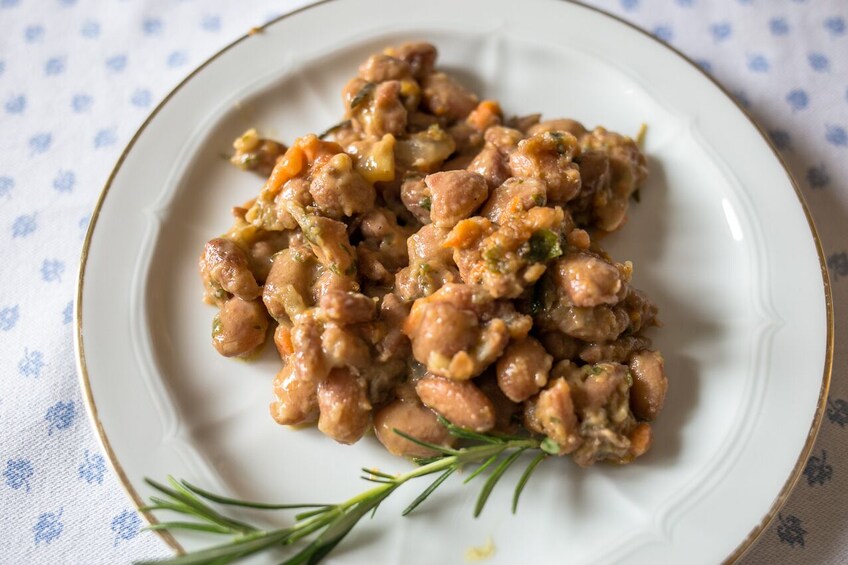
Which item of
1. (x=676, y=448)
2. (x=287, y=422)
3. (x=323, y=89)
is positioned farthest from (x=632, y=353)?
(x=323, y=89)

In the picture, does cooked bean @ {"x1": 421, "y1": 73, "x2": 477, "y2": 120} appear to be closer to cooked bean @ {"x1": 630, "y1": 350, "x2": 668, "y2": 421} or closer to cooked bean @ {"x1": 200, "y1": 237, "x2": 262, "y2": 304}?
cooked bean @ {"x1": 200, "y1": 237, "x2": 262, "y2": 304}

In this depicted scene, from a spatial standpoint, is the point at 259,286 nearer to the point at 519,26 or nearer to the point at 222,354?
the point at 222,354

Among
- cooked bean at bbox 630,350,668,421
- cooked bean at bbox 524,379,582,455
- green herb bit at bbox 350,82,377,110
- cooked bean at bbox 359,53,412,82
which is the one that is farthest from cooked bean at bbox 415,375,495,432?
cooked bean at bbox 359,53,412,82

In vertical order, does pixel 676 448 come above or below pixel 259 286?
below

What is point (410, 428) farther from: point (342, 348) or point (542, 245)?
point (542, 245)

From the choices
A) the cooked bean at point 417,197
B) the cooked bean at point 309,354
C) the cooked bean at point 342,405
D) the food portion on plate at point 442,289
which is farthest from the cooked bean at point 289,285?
the cooked bean at point 417,197

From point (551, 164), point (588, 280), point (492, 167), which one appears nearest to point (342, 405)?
point (588, 280)
